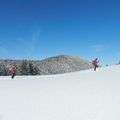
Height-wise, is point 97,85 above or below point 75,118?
above

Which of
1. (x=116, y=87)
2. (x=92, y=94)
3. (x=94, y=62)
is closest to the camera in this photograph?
(x=92, y=94)

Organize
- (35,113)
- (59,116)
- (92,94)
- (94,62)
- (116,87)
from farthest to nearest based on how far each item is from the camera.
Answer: (94,62), (116,87), (92,94), (35,113), (59,116)

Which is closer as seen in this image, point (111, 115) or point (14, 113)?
point (111, 115)

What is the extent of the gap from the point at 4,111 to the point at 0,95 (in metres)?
4.18

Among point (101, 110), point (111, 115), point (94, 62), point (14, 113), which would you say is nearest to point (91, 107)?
point (101, 110)

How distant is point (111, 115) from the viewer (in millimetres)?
12578

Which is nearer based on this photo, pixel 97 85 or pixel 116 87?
pixel 116 87

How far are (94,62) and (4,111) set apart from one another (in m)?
18.4

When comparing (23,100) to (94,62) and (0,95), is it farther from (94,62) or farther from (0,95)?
(94,62)

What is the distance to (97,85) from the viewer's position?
63.3 feet

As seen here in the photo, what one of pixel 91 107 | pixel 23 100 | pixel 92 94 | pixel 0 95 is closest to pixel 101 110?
pixel 91 107

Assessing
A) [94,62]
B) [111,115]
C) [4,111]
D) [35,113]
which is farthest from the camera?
[94,62]

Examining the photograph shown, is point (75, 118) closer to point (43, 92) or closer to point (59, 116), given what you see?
point (59, 116)

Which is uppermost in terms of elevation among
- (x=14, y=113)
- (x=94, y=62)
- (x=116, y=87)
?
(x=94, y=62)
